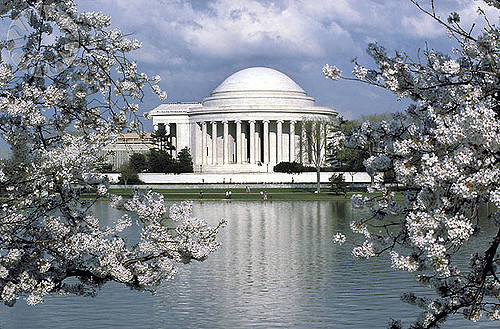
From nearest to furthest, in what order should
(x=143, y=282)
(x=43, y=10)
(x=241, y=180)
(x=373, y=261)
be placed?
1. (x=43, y=10)
2. (x=143, y=282)
3. (x=373, y=261)
4. (x=241, y=180)

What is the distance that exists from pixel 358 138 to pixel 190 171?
80.4 metres

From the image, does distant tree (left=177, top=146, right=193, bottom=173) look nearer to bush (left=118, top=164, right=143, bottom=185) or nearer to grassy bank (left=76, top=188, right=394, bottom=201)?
bush (left=118, top=164, right=143, bottom=185)

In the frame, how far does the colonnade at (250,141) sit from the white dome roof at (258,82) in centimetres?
445

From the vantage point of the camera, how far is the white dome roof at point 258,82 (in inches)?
3718

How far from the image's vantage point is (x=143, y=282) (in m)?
8.21

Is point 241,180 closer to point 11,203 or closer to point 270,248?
point 270,248

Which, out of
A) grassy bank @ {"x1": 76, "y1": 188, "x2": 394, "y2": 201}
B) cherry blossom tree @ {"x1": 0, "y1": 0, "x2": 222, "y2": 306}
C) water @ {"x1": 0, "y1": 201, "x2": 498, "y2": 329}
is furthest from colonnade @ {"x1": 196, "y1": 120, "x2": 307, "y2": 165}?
cherry blossom tree @ {"x1": 0, "y1": 0, "x2": 222, "y2": 306}

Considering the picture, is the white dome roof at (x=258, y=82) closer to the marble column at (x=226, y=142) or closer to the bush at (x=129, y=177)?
the marble column at (x=226, y=142)

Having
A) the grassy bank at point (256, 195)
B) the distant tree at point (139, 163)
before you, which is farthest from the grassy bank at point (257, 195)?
the distant tree at point (139, 163)

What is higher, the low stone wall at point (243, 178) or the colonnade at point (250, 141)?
the colonnade at point (250, 141)

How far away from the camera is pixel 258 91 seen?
306ft

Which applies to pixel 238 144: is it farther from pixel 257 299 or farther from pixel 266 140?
pixel 257 299

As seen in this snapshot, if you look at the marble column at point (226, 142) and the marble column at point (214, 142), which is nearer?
the marble column at point (226, 142)

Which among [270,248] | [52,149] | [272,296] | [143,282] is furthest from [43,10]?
[270,248]
